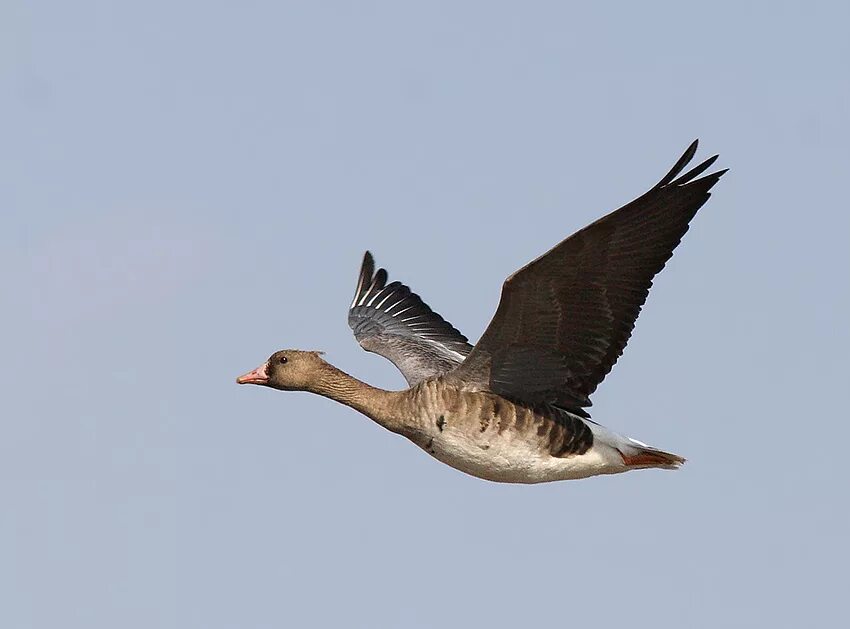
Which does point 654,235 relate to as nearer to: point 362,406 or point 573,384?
point 573,384

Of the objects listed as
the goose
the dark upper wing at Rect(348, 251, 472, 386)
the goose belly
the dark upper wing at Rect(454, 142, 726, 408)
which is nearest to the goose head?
the goose

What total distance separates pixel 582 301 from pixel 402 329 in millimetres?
5479

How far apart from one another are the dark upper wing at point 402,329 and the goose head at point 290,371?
196cm

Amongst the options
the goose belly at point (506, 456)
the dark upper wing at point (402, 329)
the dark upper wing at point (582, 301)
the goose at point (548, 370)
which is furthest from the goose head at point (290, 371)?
the dark upper wing at point (402, 329)

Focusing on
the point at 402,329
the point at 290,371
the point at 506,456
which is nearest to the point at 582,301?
the point at 506,456

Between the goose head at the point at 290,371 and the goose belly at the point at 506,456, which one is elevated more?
the goose head at the point at 290,371

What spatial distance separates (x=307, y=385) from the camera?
15648 millimetres

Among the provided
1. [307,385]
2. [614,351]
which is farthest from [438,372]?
[614,351]

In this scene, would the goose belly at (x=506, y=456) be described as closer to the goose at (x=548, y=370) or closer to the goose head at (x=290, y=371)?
the goose at (x=548, y=370)

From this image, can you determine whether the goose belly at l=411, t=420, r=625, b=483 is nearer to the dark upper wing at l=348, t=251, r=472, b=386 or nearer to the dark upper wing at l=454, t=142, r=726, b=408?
the dark upper wing at l=454, t=142, r=726, b=408

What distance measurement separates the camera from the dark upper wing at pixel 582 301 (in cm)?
1345

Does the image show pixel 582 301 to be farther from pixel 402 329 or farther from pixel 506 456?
pixel 402 329

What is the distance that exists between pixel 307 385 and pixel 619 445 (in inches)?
127

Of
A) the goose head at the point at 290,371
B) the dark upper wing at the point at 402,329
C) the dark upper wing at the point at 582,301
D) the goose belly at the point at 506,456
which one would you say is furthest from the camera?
the dark upper wing at the point at 402,329
